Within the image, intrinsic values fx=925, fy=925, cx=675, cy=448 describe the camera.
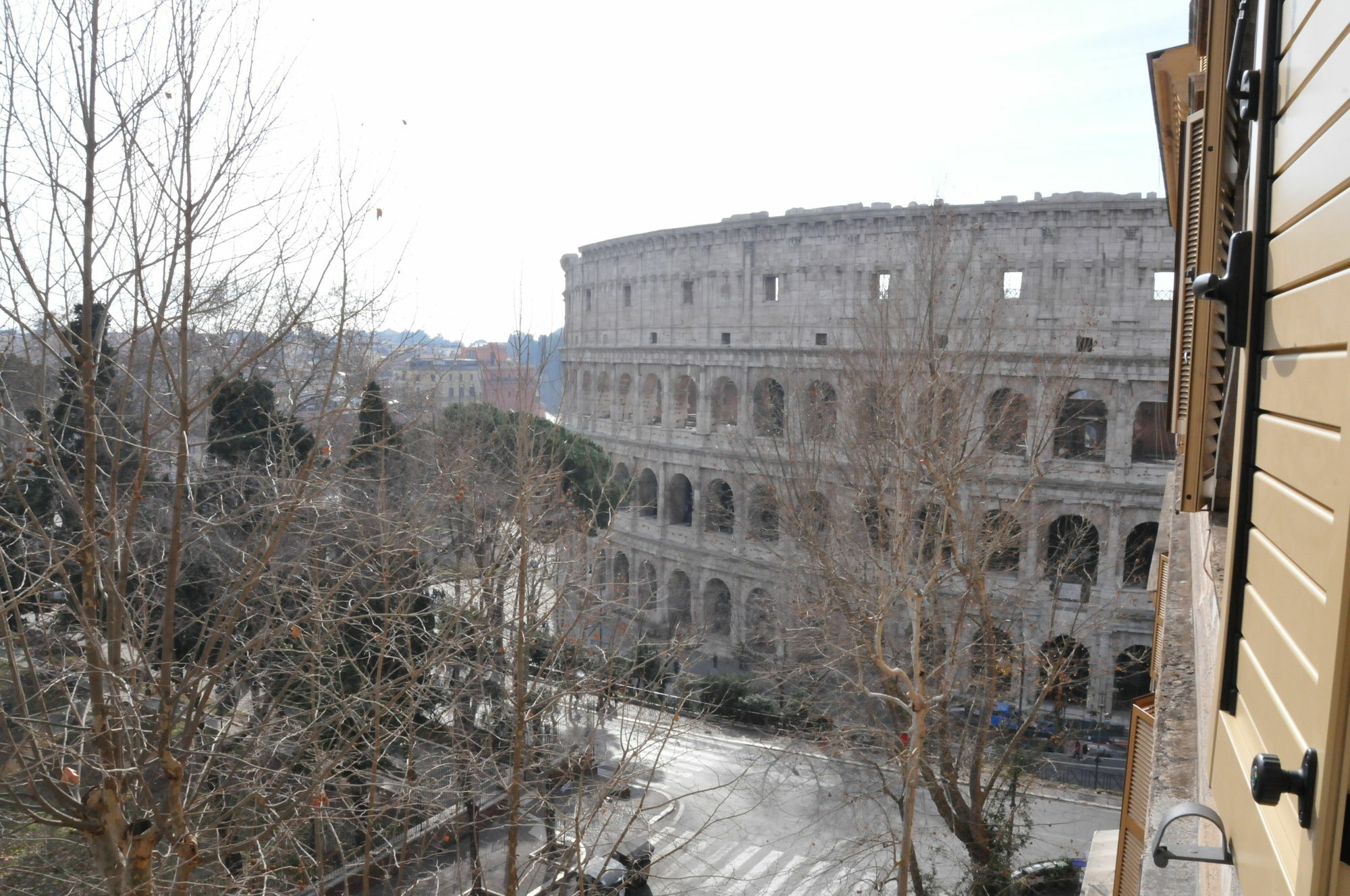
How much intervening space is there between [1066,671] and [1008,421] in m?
6.21

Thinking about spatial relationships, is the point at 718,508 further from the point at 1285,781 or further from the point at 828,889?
the point at 1285,781

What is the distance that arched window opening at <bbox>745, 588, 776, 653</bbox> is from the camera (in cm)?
2326

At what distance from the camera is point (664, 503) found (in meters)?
32.6

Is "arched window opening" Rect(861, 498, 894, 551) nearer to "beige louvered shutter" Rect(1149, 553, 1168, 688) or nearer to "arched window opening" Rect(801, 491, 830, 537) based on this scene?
"arched window opening" Rect(801, 491, 830, 537)

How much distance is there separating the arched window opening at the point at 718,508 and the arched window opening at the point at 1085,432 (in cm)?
1045

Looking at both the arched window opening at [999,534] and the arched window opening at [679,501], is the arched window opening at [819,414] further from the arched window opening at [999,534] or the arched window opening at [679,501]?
the arched window opening at [679,501]

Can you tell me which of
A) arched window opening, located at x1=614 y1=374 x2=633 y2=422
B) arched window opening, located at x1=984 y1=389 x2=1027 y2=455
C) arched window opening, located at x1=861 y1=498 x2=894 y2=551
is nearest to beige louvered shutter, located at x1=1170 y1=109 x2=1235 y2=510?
arched window opening, located at x1=861 y1=498 x2=894 y2=551

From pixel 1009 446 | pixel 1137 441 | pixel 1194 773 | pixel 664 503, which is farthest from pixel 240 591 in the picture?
pixel 664 503

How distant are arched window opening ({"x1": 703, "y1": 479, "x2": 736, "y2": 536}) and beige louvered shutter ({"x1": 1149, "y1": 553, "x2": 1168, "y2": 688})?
20643 mm

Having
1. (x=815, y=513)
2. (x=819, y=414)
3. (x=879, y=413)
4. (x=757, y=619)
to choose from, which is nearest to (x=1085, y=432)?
(x=819, y=414)

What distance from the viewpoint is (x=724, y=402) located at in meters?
31.9

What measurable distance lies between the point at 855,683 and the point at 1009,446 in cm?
1497

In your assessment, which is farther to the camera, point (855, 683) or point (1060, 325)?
point (1060, 325)

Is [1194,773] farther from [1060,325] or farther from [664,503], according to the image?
[664,503]
